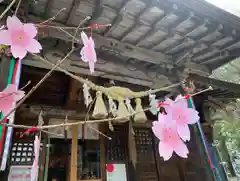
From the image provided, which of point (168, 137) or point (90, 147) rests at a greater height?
point (90, 147)

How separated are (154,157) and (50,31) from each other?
12.3 feet

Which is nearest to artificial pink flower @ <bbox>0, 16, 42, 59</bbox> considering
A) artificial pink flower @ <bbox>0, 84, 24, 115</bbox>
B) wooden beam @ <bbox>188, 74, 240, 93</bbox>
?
artificial pink flower @ <bbox>0, 84, 24, 115</bbox>

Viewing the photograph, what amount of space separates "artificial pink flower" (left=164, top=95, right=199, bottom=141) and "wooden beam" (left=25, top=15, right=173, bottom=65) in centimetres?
248

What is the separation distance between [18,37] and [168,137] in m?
0.85

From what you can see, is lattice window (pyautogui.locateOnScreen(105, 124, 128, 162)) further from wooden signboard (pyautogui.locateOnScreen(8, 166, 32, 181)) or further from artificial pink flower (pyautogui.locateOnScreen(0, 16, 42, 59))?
artificial pink flower (pyautogui.locateOnScreen(0, 16, 42, 59))

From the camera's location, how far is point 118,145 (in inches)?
179

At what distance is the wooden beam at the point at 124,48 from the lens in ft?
A: 9.71

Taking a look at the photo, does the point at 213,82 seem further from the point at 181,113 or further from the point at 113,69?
the point at 181,113

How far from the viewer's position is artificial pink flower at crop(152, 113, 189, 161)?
2.80 feet

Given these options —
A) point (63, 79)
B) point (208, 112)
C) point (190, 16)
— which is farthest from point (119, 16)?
point (208, 112)

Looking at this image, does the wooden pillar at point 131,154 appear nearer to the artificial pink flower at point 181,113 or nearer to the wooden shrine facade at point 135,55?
the wooden shrine facade at point 135,55

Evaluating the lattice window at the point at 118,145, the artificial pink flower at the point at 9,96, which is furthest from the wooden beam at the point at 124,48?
the artificial pink flower at the point at 9,96

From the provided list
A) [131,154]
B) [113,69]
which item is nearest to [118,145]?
[131,154]

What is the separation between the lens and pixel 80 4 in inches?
107
